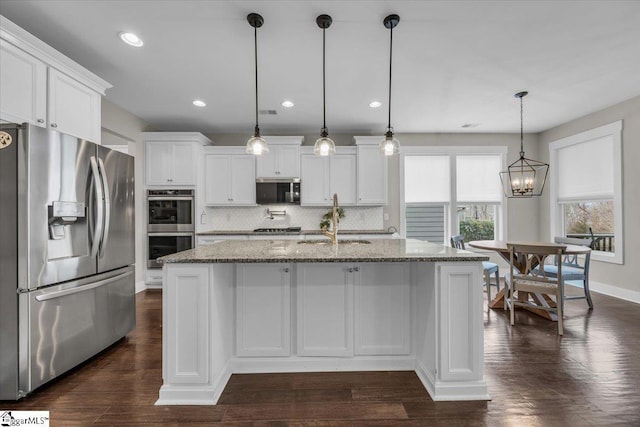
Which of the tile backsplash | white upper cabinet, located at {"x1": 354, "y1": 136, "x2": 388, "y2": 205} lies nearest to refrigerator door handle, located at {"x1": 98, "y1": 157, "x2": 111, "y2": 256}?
the tile backsplash

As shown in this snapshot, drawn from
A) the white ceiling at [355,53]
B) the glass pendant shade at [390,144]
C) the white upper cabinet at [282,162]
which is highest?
the white ceiling at [355,53]

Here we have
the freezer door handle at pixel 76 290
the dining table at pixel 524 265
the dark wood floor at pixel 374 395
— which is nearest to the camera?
the dark wood floor at pixel 374 395

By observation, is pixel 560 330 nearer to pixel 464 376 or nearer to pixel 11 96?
pixel 464 376

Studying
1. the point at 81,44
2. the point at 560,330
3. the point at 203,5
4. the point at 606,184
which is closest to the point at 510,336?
the point at 560,330

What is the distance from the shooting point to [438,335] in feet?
6.49

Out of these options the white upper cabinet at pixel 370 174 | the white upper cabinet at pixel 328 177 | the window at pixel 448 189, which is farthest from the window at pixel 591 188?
the white upper cabinet at pixel 328 177

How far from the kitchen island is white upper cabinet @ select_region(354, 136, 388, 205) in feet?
9.53

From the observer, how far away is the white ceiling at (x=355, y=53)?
2.26m

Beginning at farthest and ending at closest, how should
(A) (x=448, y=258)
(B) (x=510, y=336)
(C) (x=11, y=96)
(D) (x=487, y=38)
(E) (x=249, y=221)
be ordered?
(E) (x=249, y=221), (B) (x=510, y=336), (D) (x=487, y=38), (C) (x=11, y=96), (A) (x=448, y=258)

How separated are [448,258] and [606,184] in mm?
4354

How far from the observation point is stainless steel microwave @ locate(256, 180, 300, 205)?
16.8ft

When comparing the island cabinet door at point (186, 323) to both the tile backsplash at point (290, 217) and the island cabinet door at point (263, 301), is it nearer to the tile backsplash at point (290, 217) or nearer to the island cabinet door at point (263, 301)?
the island cabinet door at point (263, 301)

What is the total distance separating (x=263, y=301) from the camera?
2289mm

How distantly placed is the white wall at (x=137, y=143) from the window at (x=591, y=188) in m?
6.49
